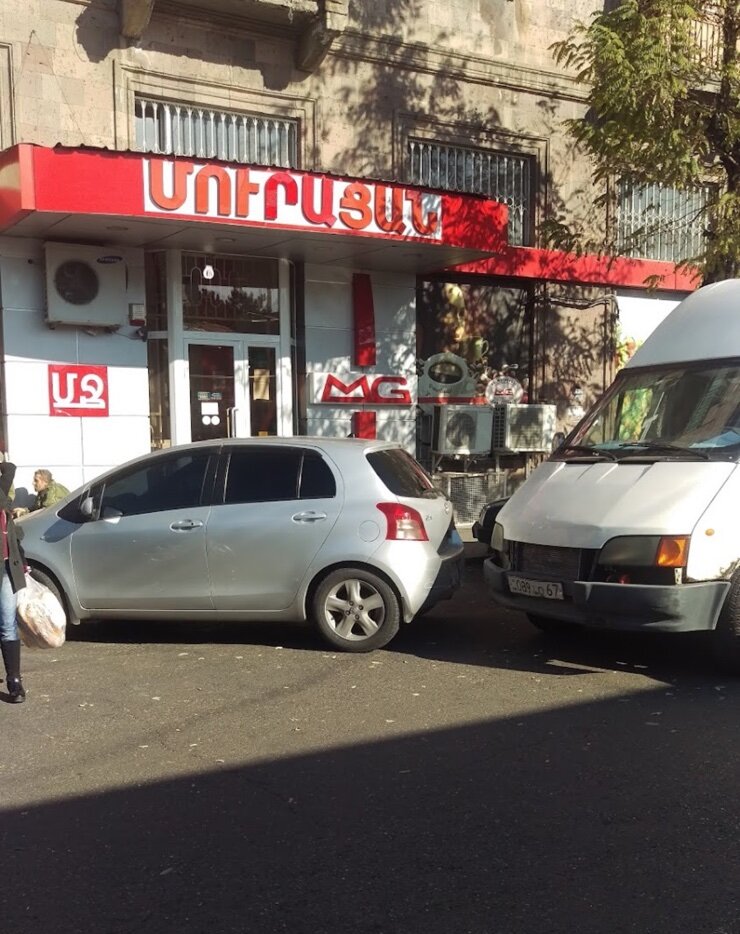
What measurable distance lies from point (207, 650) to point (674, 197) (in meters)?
12.4

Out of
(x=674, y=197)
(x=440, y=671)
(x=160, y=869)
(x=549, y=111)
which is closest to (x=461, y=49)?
(x=549, y=111)

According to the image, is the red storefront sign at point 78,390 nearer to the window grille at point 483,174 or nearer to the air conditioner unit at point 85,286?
the air conditioner unit at point 85,286

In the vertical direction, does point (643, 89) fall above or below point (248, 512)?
above

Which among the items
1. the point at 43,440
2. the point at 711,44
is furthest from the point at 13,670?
the point at 711,44

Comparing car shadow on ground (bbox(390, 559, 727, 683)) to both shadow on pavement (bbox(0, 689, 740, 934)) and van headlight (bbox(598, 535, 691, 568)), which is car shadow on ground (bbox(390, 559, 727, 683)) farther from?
shadow on pavement (bbox(0, 689, 740, 934))

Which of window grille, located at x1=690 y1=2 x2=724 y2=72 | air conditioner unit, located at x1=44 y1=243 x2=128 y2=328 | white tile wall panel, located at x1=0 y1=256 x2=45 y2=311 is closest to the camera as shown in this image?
window grille, located at x1=690 y1=2 x2=724 y2=72

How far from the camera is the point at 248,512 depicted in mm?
6922

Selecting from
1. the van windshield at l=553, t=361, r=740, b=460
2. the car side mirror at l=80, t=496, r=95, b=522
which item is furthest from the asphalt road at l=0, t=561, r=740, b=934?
the van windshield at l=553, t=361, r=740, b=460

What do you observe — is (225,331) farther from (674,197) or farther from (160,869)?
(160,869)

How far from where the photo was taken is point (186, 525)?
6.95 m

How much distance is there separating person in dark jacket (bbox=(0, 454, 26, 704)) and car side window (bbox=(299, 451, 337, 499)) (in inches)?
81.0

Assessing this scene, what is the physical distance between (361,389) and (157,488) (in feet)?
21.2

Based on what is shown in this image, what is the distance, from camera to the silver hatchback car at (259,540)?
677 cm

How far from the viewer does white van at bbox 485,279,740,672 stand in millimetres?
5609
